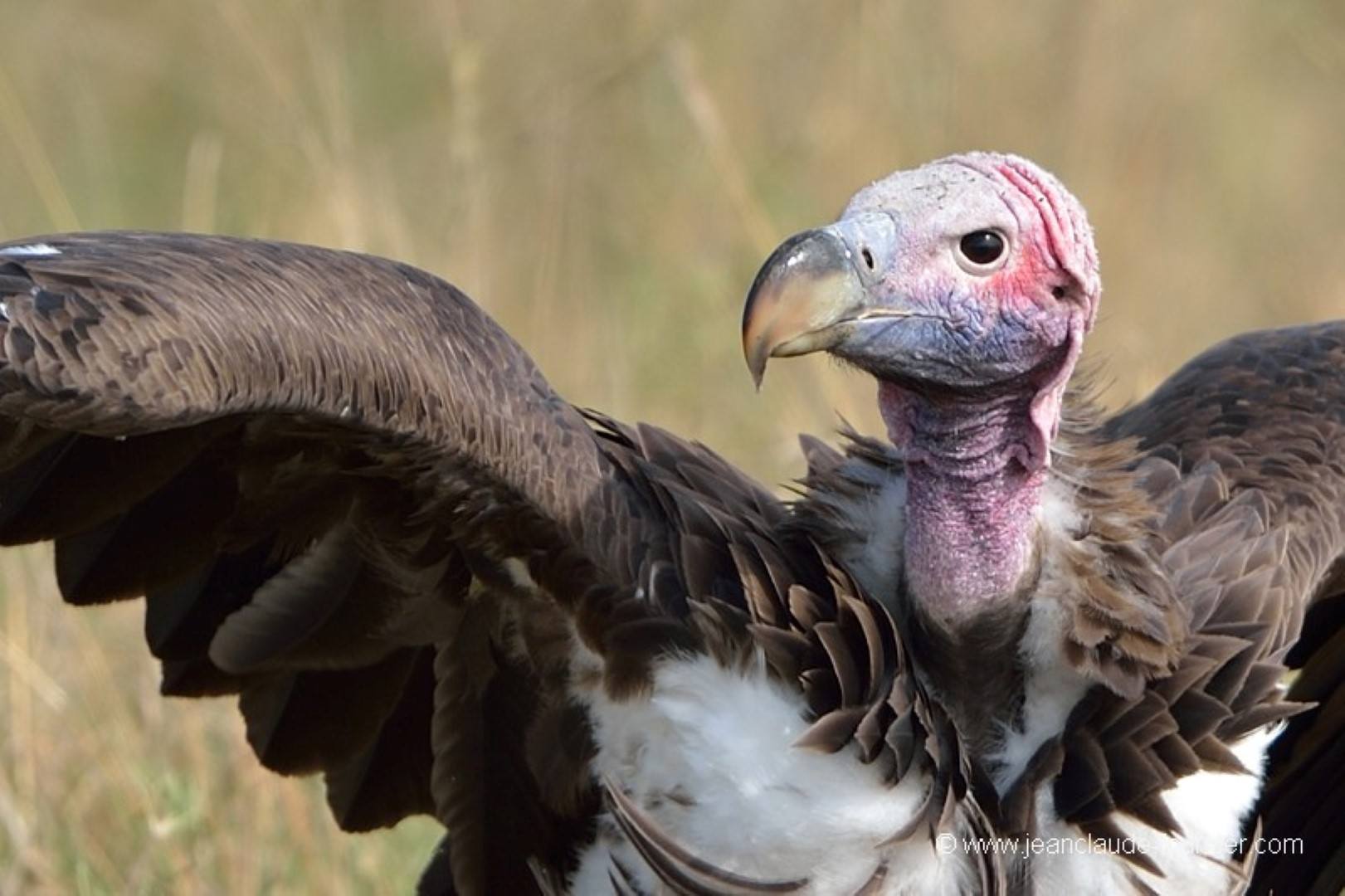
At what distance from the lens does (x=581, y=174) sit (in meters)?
9.51

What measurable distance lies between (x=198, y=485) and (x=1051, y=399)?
136 cm

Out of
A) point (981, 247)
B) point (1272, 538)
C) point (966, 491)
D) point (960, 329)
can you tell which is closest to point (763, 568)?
point (966, 491)

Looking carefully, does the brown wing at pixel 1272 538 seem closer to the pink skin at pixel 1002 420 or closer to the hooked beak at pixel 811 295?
the pink skin at pixel 1002 420

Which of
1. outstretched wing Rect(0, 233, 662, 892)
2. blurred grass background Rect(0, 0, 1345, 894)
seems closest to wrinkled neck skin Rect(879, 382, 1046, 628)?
outstretched wing Rect(0, 233, 662, 892)

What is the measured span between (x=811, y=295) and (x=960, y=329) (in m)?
0.28

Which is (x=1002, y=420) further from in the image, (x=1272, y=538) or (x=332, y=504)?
(x=332, y=504)

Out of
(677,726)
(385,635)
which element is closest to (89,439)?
(385,635)

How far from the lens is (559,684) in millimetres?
4594

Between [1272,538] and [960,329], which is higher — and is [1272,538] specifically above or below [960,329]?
below

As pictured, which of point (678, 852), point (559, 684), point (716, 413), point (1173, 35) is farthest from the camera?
point (1173, 35)

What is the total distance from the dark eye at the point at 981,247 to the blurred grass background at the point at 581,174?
2.07m

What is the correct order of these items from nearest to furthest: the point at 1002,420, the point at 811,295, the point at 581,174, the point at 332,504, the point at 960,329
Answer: the point at 811,295, the point at 960,329, the point at 1002,420, the point at 332,504, the point at 581,174

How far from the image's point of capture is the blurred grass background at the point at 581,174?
19.5 ft

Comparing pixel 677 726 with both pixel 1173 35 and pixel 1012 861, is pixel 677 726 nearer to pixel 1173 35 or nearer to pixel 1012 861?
pixel 1012 861
